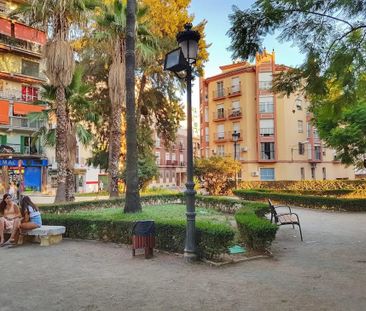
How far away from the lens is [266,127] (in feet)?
154

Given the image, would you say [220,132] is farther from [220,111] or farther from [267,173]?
[267,173]

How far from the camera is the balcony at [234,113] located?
48050 mm

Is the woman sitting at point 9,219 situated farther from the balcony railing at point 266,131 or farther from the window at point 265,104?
the window at point 265,104

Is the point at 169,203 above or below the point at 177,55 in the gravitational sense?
below

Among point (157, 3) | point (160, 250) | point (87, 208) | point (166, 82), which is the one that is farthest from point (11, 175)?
point (160, 250)

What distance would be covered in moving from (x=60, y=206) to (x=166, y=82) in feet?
53.0

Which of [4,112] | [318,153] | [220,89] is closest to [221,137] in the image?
[220,89]

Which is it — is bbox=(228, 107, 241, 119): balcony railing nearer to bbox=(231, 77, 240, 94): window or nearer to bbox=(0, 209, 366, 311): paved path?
bbox=(231, 77, 240, 94): window

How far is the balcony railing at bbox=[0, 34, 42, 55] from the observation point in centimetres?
3737

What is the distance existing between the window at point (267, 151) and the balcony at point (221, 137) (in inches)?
194

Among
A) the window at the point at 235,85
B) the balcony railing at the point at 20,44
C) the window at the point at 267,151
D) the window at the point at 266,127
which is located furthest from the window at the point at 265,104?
the balcony railing at the point at 20,44

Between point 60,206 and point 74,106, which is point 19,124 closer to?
point 74,106

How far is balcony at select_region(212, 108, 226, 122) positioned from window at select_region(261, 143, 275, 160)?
21.1ft

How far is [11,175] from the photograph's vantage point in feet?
126
